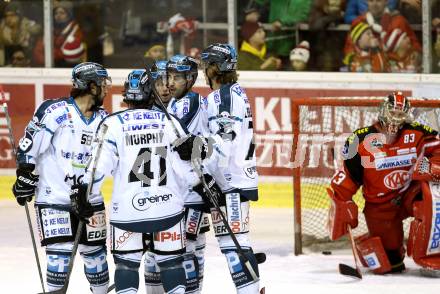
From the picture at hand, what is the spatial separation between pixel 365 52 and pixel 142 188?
5.04 metres

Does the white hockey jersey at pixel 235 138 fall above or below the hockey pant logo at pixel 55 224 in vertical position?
above

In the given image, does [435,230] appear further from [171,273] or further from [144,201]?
[144,201]

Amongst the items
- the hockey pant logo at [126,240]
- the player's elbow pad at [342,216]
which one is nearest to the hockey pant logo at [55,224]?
the hockey pant logo at [126,240]

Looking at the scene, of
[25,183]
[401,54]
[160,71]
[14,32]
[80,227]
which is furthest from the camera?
[14,32]

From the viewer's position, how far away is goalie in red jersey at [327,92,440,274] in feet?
26.4

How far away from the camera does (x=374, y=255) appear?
26.8 ft

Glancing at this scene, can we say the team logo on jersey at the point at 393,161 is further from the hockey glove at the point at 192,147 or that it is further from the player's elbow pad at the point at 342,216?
the hockey glove at the point at 192,147

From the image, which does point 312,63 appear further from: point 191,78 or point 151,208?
point 151,208

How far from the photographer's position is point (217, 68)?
7121 millimetres

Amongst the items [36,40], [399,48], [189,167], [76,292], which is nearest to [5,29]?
[36,40]

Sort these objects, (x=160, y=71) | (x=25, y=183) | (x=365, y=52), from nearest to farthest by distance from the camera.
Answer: (x=25, y=183) < (x=160, y=71) < (x=365, y=52)

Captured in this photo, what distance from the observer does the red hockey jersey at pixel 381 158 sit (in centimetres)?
806

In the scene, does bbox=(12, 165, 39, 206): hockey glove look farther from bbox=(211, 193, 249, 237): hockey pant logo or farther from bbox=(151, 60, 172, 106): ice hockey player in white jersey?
bbox=(211, 193, 249, 237): hockey pant logo

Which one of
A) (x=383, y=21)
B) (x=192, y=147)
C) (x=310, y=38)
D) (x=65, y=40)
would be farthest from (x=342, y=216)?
(x=65, y=40)
